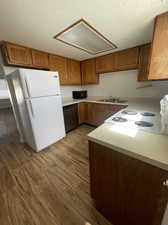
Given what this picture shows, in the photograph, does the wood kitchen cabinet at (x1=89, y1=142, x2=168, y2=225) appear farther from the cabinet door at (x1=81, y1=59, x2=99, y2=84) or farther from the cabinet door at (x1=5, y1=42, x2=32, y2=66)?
the cabinet door at (x1=81, y1=59, x2=99, y2=84)

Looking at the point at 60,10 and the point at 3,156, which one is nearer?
the point at 60,10

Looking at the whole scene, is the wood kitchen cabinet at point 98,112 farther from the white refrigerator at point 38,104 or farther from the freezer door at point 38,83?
the freezer door at point 38,83

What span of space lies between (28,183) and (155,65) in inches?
95.8

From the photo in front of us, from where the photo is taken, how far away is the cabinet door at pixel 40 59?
2145 millimetres

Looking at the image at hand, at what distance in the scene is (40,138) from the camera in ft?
6.55

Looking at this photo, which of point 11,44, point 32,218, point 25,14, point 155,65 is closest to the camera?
point 32,218

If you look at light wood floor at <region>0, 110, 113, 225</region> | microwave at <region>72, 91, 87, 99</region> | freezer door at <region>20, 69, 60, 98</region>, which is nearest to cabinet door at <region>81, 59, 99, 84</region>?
microwave at <region>72, 91, 87, 99</region>

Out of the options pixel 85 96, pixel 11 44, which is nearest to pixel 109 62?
pixel 85 96

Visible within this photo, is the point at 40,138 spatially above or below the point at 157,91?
below

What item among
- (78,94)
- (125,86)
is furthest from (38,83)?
(125,86)

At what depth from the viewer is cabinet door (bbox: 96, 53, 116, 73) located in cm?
261

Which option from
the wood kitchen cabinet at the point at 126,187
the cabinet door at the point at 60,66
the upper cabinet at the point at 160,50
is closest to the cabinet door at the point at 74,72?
the cabinet door at the point at 60,66

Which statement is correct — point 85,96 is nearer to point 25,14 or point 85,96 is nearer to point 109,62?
point 109,62

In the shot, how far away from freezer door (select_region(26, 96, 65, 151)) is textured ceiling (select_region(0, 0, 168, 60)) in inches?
42.7
